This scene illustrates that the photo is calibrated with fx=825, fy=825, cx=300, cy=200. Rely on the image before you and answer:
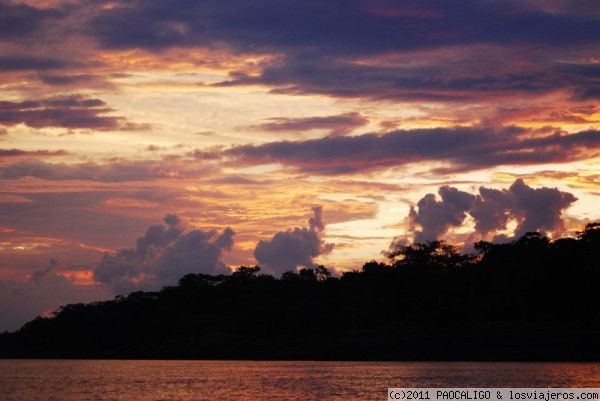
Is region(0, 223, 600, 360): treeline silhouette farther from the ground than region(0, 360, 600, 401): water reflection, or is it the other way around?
region(0, 223, 600, 360): treeline silhouette

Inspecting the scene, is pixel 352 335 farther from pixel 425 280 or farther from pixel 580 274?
pixel 580 274

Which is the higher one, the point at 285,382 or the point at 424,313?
the point at 424,313

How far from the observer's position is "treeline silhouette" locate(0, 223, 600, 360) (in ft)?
427

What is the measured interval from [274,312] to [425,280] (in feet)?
110

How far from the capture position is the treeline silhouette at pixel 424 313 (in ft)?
427

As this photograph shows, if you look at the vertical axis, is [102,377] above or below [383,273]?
below

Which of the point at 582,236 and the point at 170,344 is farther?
the point at 170,344

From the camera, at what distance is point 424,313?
15600 cm

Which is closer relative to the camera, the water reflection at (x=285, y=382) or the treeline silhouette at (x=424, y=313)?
the water reflection at (x=285, y=382)

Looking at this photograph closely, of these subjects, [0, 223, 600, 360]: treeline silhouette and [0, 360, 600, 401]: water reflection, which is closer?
[0, 360, 600, 401]: water reflection

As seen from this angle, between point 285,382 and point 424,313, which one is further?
point 424,313

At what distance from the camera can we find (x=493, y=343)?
129m

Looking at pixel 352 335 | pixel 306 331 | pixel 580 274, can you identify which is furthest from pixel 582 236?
pixel 306 331

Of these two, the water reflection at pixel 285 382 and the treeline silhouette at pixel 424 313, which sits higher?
the treeline silhouette at pixel 424 313
